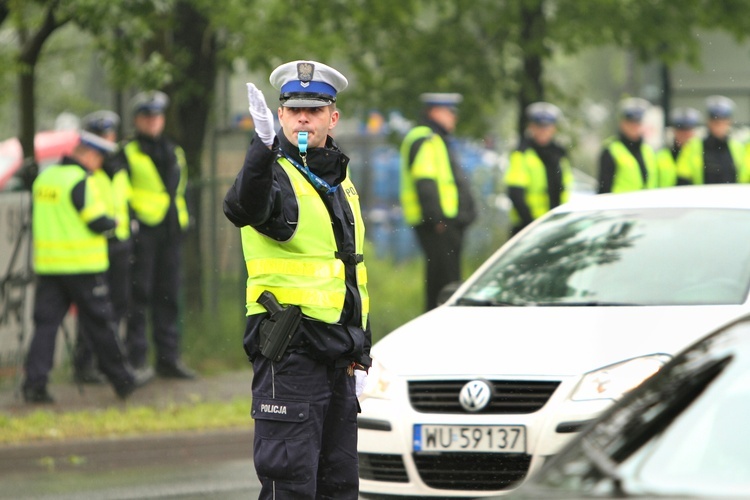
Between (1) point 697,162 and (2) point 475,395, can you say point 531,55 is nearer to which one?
(1) point 697,162

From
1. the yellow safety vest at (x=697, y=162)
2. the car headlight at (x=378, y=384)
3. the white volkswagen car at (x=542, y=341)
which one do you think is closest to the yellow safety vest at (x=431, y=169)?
the yellow safety vest at (x=697, y=162)

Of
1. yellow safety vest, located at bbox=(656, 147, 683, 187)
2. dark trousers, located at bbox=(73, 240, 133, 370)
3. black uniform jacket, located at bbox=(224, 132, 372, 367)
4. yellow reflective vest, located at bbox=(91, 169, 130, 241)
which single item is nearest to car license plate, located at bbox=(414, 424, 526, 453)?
black uniform jacket, located at bbox=(224, 132, 372, 367)

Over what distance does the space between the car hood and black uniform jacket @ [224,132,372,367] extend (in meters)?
1.09

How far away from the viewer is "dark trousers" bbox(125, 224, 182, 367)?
1204 cm

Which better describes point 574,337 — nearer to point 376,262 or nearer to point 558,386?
point 558,386

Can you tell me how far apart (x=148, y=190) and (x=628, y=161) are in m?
4.58

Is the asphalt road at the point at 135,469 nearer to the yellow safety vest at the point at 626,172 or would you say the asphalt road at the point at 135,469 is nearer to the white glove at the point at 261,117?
the white glove at the point at 261,117

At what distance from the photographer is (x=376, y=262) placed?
58.5ft

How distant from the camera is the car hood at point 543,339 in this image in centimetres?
650

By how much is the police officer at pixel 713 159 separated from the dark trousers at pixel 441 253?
12.1 ft

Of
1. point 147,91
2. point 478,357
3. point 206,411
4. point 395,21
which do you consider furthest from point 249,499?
point 395,21

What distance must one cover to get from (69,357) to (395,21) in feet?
16.6

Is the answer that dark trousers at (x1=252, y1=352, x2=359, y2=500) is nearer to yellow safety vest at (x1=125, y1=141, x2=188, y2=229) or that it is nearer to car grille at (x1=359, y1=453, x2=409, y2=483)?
car grille at (x1=359, y1=453, x2=409, y2=483)

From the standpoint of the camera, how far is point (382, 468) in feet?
22.0
